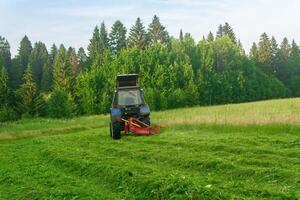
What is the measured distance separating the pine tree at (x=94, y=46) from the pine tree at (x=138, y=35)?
6477 mm

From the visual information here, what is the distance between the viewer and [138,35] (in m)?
79.2

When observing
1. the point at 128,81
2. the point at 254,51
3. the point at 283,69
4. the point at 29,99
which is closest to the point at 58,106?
the point at 29,99

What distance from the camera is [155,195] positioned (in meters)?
8.51

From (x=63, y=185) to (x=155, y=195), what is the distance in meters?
2.66

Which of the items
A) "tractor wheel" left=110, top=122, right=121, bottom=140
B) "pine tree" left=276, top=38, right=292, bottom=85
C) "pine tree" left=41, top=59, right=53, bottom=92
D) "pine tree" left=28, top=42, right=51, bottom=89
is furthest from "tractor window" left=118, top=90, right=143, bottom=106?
"pine tree" left=276, top=38, right=292, bottom=85

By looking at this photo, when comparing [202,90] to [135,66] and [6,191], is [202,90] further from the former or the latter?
[6,191]

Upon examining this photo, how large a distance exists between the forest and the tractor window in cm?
3441

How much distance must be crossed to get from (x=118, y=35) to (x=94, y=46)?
4.86 metres

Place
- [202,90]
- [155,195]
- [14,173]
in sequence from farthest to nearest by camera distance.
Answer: [202,90]
[14,173]
[155,195]

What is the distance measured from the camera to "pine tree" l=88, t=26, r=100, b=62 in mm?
81938

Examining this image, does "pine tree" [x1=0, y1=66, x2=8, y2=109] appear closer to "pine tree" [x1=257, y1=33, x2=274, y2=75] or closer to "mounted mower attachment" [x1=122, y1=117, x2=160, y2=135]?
"mounted mower attachment" [x1=122, y1=117, x2=160, y2=135]

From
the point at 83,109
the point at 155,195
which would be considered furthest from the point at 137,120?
the point at 83,109

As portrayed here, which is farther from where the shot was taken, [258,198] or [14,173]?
[14,173]

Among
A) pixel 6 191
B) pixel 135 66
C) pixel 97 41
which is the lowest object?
pixel 6 191
